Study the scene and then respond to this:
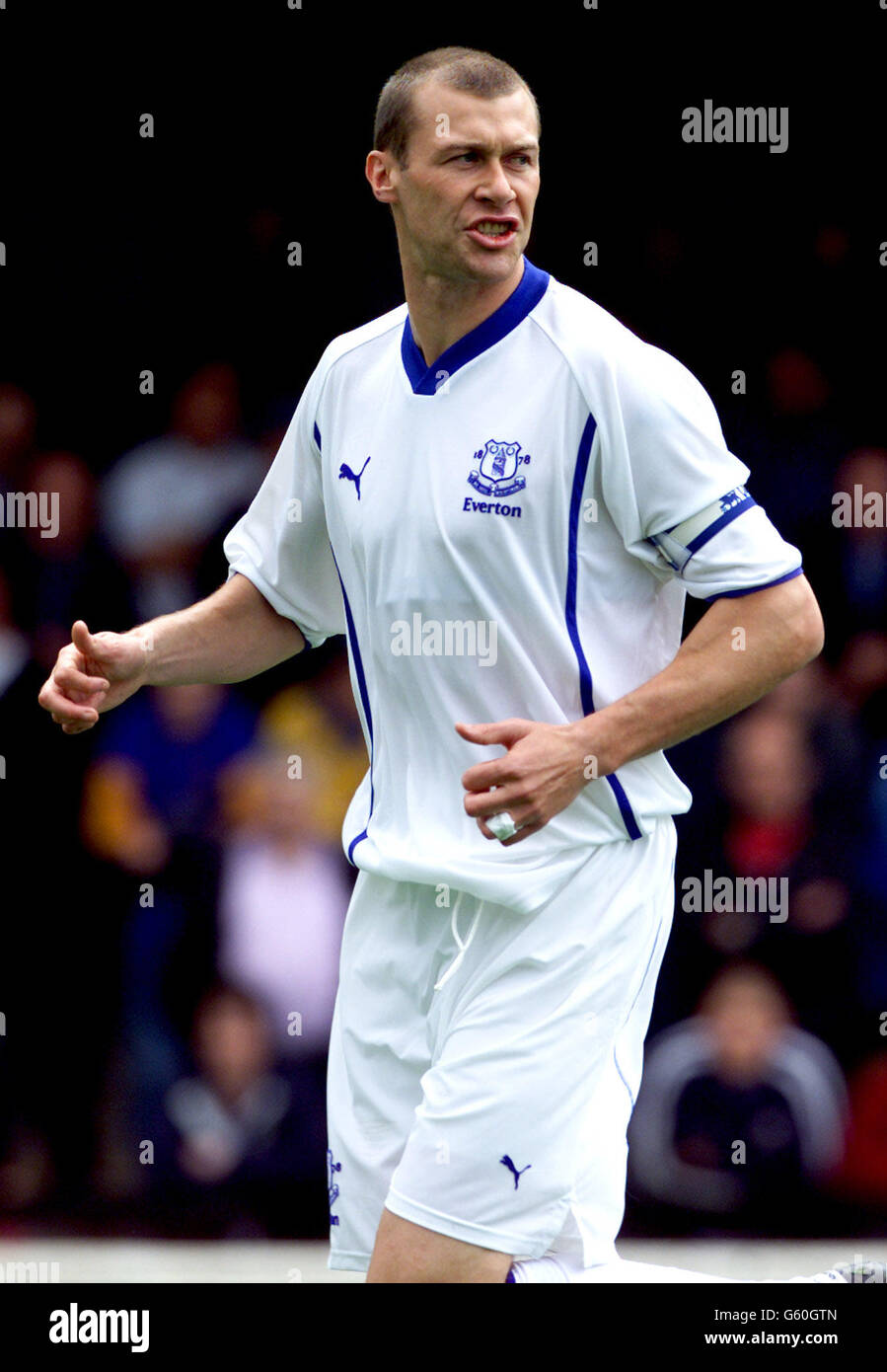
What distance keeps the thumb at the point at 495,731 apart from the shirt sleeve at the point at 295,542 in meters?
0.83

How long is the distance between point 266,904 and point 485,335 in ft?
8.42

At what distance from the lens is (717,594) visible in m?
3.51

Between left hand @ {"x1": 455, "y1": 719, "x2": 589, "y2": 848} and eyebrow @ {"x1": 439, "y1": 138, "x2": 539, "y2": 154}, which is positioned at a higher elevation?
eyebrow @ {"x1": 439, "y1": 138, "x2": 539, "y2": 154}

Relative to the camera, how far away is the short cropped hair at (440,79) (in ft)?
12.1

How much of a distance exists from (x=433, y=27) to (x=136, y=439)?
1.43 m

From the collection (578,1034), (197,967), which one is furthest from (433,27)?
(578,1034)

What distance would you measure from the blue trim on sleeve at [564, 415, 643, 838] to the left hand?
0.61 feet

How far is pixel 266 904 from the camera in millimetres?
5938

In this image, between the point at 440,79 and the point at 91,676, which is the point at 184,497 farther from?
the point at 440,79

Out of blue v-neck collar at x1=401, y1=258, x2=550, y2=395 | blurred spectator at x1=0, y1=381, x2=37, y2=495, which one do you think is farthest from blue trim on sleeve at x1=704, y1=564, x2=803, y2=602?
blurred spectator at x1=0, y1=381, x2=37, y2=495

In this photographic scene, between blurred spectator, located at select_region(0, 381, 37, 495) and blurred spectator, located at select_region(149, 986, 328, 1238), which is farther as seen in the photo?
blurred spectator, located at select_region(0, 381, 37, 495)

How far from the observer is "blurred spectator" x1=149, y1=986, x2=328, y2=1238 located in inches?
232

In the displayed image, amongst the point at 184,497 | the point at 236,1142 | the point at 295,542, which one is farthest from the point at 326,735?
the point at 295,542

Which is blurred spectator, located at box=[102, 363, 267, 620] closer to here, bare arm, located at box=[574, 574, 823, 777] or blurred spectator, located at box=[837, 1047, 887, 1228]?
blurred spectator, located at box=[837, 1047, 887, 1228]
